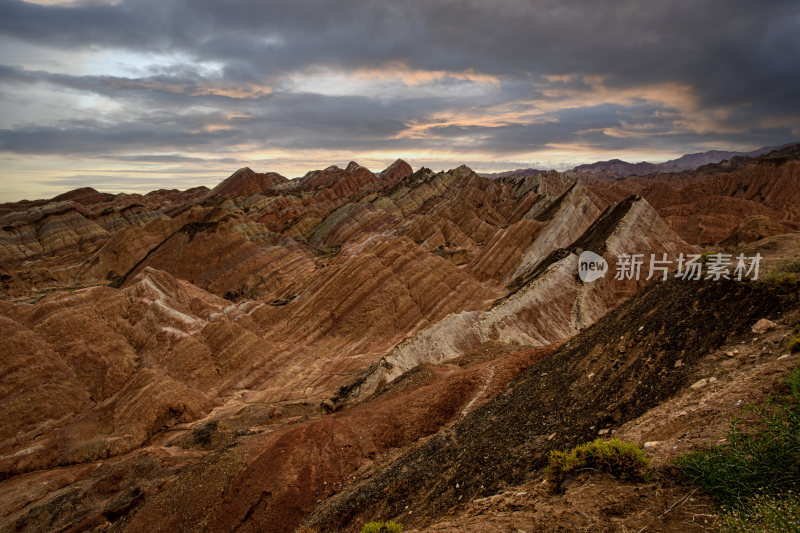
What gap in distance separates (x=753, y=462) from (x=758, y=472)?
19 centimetres

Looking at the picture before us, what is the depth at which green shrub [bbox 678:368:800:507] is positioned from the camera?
4.61 metres

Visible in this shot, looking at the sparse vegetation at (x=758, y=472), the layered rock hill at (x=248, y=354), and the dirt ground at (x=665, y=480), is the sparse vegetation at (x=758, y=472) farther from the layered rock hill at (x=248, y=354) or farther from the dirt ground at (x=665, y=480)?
the layered rock hill at (x=248, y=354)

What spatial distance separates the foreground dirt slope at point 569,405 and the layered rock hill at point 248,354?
8.84 ft

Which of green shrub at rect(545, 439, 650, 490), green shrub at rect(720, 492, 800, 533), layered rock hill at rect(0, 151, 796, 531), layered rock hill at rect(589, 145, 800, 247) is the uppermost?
layered rock hill at rect(589, 145, 800, 247)

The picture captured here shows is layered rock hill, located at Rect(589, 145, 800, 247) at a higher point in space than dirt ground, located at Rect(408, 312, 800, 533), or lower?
higher

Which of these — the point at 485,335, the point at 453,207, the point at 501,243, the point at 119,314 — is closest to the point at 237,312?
the point at 119,314

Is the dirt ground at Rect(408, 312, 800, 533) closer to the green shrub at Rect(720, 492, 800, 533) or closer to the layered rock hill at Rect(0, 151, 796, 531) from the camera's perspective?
the green shrub at Rect(720, 492, 800, 533)

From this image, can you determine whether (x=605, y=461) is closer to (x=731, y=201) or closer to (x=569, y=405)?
(x=569, y=405)

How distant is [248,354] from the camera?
3173 centimetres

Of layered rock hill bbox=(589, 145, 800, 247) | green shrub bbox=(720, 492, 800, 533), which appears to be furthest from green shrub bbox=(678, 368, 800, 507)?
layered rock hill bbox=(589, 145, 800, 247)

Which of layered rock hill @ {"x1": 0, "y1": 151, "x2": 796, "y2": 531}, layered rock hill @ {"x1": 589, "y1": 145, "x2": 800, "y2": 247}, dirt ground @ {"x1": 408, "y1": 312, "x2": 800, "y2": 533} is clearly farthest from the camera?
layered rock hill @ {"x1": 589, "y1": 145, "x2": 800, "y2": 247}

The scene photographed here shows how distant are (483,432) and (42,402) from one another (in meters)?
28.1
